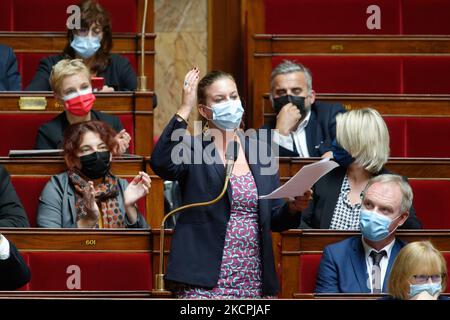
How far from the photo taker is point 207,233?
5.54 ft

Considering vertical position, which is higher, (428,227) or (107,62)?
(107,62)

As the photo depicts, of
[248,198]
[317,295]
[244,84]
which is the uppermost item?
[244,84]

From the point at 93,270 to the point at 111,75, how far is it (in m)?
0.61

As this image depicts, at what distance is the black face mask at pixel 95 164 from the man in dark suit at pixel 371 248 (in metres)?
0.36

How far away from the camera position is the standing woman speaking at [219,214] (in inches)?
65.9

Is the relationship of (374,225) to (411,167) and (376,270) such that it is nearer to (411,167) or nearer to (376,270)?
(376,270)

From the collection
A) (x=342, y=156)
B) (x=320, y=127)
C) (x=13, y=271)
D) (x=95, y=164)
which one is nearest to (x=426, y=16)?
(x=320, y=127)

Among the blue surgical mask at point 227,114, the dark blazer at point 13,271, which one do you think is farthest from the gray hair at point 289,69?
the dark blazer at point 13,271

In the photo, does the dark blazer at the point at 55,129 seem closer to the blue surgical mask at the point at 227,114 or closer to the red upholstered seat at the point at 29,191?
the red upholstered seat at the point at 29,191

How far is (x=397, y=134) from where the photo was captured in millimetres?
2285
